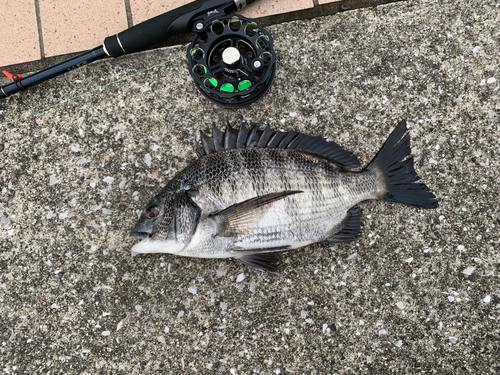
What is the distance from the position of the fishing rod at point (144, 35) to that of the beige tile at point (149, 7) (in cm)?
27

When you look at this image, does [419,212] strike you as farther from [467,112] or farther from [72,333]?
[72,333]

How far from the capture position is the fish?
1.80 m

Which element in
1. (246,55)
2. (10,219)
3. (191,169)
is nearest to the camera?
(191,169)

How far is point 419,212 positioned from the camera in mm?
2137

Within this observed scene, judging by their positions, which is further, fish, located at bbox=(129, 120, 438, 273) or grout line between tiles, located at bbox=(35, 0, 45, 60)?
grout line between tiles, located at bbox=(35, 0, 45, 60)

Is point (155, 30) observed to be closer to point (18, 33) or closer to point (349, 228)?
point (18, 33)

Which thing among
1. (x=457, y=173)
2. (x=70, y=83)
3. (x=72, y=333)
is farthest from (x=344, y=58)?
(x=72, y=333)

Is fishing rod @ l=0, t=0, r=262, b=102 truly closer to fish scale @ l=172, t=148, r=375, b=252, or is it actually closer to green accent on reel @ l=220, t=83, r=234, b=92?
green accent on reel @ l=220, t=83, r=234, b=92

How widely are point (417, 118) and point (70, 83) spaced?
2.38 m

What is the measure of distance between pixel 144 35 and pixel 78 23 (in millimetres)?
643

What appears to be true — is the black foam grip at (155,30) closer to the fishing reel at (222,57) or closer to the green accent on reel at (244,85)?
the fishing reel at (222,57)

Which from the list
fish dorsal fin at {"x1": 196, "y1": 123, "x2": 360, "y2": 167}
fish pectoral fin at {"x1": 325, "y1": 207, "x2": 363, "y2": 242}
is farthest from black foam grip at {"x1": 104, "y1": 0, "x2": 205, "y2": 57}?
fish pectoral fin at {"x1": 325, "y1": 207, "x2": 363, "y2": 242}

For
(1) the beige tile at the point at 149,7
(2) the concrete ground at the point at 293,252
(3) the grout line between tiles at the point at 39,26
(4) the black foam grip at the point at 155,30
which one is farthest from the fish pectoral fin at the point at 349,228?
(3) the grout line between tiles at the point at 39,26

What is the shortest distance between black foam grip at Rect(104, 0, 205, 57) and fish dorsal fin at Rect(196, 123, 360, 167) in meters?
0.73
